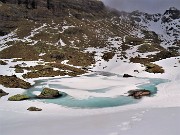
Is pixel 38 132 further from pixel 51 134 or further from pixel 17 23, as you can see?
pixel 17 23

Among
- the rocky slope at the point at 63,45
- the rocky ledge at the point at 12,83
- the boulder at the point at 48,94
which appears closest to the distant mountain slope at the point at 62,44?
the rocky slope at the point at 63,45

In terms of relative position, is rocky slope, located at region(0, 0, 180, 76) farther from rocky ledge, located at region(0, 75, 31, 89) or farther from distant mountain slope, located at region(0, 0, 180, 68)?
rocky ledge, located at region(0, 75, 31, 89)

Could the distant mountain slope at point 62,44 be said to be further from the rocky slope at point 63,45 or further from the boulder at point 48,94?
the boulder at point 48,94

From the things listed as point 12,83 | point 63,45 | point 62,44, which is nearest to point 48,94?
point 12,83


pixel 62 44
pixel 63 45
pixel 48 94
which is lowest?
pixel 48 94

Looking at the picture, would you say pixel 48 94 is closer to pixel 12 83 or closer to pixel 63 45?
pixel 12 83

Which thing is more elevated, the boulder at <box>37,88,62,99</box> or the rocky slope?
the rocky slope

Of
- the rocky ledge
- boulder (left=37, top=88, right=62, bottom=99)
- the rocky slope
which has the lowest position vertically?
boulder (left=37, top=88, right=62, bottom=99)

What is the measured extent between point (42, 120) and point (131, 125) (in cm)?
741

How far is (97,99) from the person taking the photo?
Result: 118 ft

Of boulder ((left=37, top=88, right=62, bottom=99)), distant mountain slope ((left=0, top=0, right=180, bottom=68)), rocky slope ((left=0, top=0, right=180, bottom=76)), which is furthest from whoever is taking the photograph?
distant mountain slope ((left=0, top=0, right=180, bottom=68))

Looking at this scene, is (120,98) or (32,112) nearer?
(32,112)

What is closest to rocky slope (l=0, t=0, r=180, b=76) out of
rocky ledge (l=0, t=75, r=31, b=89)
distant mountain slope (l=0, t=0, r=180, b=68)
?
distant mountain slope (l=0, t=0, r=180, b=68)

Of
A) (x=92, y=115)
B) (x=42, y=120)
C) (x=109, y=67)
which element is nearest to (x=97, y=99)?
(x=92, y=115)
